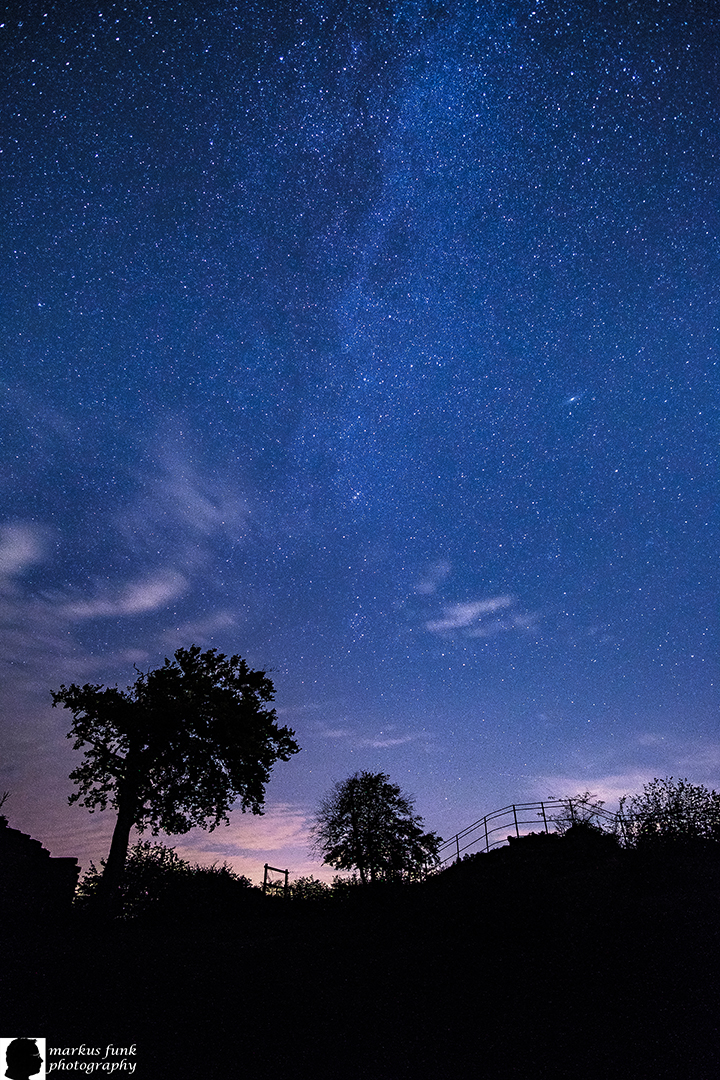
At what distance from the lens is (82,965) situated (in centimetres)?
1400

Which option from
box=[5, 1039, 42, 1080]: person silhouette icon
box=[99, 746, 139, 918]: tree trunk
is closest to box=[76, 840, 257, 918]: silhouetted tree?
box=[99, 746, 139, 918]: tree trunk

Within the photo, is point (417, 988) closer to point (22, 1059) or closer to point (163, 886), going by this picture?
→ point (22, 1059)

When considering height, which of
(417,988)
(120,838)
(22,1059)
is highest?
(120,838)

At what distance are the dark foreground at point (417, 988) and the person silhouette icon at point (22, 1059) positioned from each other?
15.6 inches

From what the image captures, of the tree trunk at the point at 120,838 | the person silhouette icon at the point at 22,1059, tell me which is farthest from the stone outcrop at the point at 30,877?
the person silhouette icon at the point at 22,1059

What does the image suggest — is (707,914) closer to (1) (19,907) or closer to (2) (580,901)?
(2) (580,901)

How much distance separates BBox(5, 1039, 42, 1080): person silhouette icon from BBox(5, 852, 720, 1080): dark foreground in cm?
40

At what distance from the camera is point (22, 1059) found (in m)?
9.38

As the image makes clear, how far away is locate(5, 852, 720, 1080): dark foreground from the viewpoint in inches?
371

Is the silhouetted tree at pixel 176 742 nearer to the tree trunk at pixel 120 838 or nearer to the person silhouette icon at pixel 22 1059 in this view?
the tree trunk at pixel 120 838

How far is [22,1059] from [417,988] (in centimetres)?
802

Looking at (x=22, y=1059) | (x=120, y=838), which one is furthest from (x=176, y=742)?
(x=22, y=1059)

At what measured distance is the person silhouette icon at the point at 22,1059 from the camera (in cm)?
903

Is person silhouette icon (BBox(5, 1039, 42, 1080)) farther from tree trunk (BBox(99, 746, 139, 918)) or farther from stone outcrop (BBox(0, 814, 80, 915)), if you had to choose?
tree trunk (BBox(99, 746, 139, 918))
